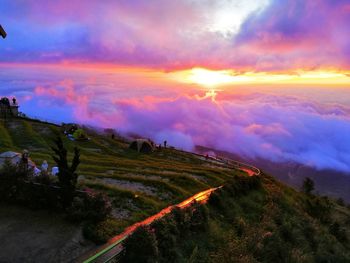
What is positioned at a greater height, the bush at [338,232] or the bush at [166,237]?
the bush at [166,237]

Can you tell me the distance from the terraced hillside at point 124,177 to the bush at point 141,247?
3.93m

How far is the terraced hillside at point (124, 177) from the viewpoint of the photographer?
23.0 meters

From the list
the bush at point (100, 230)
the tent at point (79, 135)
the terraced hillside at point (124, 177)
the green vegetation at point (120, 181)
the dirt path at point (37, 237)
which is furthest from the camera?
the tent at point (79, 135)

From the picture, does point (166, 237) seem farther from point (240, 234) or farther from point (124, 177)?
point (124, 177)

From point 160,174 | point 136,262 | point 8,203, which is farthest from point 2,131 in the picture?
point 136,262

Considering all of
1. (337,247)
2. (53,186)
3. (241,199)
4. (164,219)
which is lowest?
(337,247)

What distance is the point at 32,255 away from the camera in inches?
564

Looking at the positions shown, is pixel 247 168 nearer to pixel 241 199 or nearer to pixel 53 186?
pixel 241 199

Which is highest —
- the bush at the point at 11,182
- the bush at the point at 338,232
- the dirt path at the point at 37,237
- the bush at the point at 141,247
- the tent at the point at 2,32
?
the tent at the point at 2,32

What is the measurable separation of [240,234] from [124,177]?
1236cm

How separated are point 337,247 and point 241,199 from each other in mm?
8873

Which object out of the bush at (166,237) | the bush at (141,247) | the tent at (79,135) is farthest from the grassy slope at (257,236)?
the tent at (79,135)

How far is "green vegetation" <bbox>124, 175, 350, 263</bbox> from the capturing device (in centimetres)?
1711

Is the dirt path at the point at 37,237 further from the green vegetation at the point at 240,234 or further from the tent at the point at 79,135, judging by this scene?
the tent at the point at 79,135
